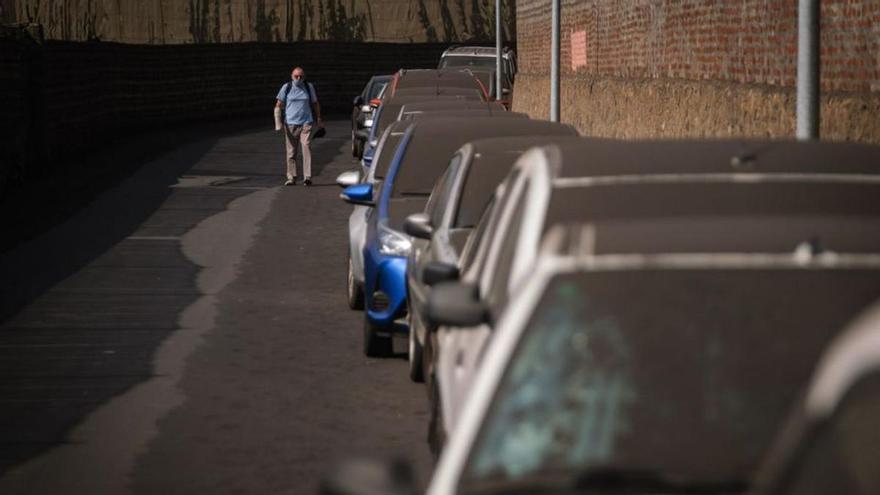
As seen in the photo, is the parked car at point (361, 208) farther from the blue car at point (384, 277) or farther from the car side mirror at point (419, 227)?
the car side mirror at point (419, 227)

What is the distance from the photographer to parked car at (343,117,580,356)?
12.3m

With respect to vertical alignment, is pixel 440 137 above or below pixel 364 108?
above

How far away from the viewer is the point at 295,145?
3105 centimetres

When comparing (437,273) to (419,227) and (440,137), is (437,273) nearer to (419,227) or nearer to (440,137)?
(419,227)

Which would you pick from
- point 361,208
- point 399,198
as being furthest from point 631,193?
point 361,208

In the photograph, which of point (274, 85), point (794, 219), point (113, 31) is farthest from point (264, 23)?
point (794, 219)

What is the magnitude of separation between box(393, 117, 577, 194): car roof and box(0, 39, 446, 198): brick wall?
14.1 m

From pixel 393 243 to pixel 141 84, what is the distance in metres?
38.5

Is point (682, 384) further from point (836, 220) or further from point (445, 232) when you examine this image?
point (445, 232)

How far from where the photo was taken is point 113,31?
7681 cm

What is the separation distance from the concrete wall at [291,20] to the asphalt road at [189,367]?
180 feet

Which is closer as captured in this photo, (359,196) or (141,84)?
(359,196)

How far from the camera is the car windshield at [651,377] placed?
4.43m

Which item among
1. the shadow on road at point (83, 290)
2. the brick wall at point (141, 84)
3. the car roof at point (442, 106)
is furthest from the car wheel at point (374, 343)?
the brick wall at point (141, 84)
